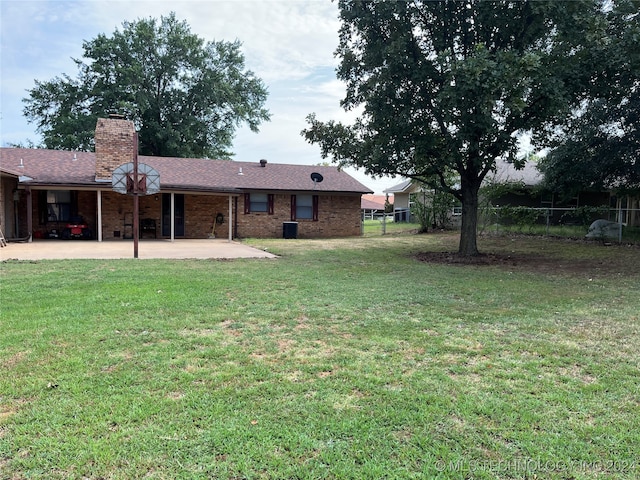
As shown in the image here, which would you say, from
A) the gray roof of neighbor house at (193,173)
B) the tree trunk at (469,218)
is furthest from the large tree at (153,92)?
the tree trunk at (469,218)

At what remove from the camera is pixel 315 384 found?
10.4ft

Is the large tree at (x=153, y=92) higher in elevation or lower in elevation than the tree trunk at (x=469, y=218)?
higher

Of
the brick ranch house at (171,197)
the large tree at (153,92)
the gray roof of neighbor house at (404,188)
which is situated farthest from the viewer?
the gray roof of neighbor house at (404,188)

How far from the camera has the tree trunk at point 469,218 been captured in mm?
12148

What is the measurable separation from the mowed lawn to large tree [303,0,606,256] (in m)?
4.58

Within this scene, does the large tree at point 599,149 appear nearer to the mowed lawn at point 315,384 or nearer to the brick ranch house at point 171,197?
the brick ranch house at point 171,197

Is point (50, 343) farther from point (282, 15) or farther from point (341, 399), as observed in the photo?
point (282, 15)

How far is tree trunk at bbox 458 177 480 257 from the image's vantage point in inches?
478

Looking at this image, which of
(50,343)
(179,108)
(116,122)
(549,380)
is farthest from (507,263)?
→ (179,108)

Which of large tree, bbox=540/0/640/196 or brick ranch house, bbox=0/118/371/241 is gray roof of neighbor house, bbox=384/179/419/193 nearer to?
brick ranch house, bbox=0/118/371/241

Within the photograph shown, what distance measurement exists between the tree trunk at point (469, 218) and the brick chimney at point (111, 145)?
42.4ft

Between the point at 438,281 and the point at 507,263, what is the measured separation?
13.4 ft

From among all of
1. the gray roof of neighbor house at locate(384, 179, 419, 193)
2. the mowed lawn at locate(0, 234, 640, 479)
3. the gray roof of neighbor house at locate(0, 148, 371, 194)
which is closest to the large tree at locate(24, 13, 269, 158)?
the gray roof of neighbor house at locate(0, 148, 371, 194)

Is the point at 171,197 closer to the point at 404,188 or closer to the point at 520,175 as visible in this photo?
the point at 520,175
